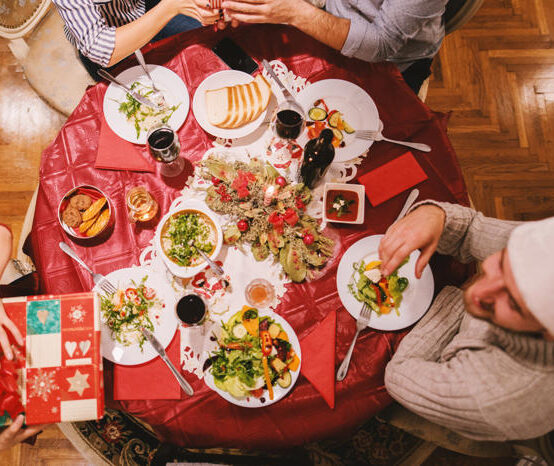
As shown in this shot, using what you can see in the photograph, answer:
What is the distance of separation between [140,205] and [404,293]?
1.22 meters

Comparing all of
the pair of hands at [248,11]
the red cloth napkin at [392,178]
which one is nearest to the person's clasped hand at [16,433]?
the red cloth napkin at [392,178]

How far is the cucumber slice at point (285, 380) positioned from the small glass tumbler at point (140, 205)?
890 millimetres

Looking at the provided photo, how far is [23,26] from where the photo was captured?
2.46 meters

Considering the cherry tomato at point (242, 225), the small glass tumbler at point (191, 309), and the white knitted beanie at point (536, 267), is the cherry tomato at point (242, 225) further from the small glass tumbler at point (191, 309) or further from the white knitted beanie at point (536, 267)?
the white knitted beanie at point (536, 267)

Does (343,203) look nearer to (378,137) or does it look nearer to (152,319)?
(378,137)

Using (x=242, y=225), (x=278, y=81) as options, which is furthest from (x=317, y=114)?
(x=242, y=225)

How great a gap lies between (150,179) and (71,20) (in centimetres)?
98

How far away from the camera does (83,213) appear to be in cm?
169

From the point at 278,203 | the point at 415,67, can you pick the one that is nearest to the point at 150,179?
the point at 278,203

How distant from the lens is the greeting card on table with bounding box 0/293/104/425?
1.48 m

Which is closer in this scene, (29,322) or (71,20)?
(29,322)

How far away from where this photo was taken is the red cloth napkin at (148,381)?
5.22 feet

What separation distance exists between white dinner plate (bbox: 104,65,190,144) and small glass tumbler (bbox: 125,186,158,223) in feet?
0.86

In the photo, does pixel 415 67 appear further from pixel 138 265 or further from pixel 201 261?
pixel 138 265
